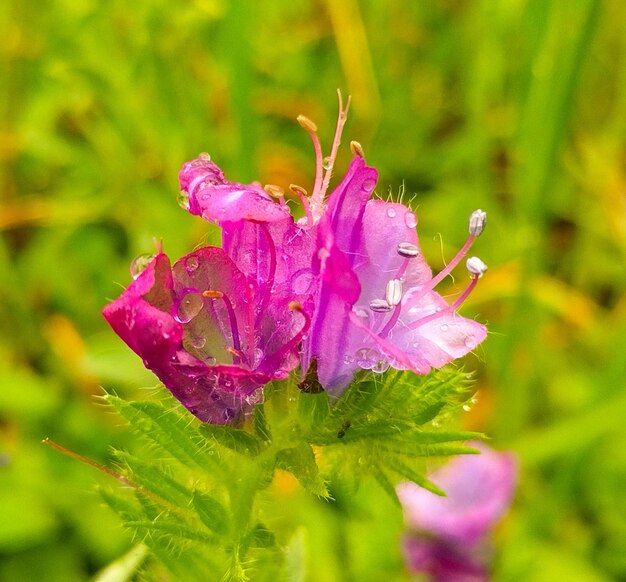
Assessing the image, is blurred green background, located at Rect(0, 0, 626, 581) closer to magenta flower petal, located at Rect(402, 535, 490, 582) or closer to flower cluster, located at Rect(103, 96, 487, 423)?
magenta flower petal, located at Rect(402, 535, 490, 582)

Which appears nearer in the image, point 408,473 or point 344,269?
point 344,269

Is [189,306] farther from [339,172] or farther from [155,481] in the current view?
[339,172]

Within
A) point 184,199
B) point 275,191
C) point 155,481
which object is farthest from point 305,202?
point 155,481

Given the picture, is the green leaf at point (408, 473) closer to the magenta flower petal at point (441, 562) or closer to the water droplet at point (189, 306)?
the water droplet at point (189, 306)

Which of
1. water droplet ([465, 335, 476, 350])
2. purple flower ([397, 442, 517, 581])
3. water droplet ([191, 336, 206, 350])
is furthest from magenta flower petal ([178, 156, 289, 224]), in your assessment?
purple flower ([397, 442, 517, 581])

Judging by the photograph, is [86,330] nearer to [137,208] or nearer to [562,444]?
[137,208]
